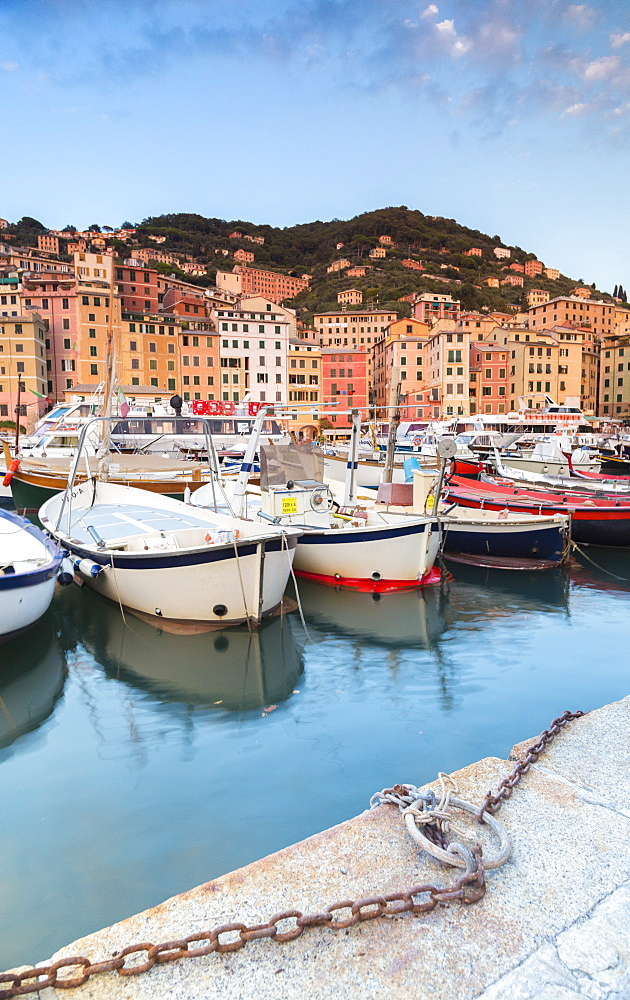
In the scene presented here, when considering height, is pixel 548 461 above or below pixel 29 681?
above

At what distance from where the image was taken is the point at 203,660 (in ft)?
30.4

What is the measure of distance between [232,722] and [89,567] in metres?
4.29

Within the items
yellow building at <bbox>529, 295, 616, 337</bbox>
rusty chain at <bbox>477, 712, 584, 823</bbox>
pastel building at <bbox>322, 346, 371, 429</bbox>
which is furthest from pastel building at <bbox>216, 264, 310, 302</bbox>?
rusty chain at <bbox>477, 712, 584, 823</bbox>

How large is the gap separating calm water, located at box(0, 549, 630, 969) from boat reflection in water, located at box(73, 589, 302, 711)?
0.04 m

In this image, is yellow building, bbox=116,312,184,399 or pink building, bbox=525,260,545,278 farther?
pink building, bbox=525,260,545,278

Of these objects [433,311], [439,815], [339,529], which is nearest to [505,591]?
[339,529]

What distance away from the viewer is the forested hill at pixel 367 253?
13075 cm

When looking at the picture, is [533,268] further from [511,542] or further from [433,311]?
[511,542]

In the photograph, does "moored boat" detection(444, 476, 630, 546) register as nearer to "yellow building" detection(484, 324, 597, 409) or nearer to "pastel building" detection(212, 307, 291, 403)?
"pastel building" detection(212, 307, 291, 403)

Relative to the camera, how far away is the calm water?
187 inches

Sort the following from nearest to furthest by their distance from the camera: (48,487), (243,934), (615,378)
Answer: (243,934) → (48,487) → (615,378)

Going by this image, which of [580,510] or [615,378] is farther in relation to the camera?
[615,378]

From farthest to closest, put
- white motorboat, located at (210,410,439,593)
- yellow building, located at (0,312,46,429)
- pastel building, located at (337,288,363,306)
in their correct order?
pastel building, located at (337,288,363,306)
yellow building, located at (0,312,46,429)
white motorboat, located at (210,410,439,593)

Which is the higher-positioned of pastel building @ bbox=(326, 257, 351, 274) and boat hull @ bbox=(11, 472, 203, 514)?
pastel building @ bbox=(326, 257, 351, 274)
